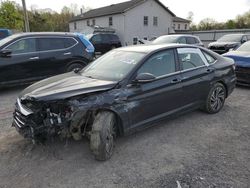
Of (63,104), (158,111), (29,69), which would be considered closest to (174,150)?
(158,111)

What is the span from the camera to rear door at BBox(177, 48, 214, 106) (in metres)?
4.33

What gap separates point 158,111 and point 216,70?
1.91 metres

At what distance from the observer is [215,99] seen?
5.07m

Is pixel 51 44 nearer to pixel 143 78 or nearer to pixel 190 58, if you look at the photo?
pixel 190 58

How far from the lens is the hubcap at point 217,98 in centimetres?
501

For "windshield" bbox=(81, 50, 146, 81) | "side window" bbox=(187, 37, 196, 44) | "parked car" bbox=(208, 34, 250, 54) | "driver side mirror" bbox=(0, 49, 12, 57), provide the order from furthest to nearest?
1. "parked car" bbox=(208, 34, 250, 54)
2. "side window" bbox=(187, 37, 196, 44)
3. "driver side mirror" bbox=(0, 49, 12, 57)
4. "windshield" bbox=(81, 50, 146, 81)

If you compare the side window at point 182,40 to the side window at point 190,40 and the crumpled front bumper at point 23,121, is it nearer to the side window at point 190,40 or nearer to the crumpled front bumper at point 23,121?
the side window at point 190,40

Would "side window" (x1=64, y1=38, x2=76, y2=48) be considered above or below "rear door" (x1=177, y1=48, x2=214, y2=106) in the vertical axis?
above

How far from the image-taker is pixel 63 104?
3090mm

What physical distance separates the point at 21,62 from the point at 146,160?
497 centimetres

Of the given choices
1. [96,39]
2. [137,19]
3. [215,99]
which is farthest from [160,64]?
[137,19]

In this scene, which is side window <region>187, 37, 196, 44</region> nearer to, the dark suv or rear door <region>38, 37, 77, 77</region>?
rear door <region>38, 37, 77, 77</region>

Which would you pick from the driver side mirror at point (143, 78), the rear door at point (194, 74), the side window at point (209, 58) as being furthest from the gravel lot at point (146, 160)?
the side window at point (209, 58)

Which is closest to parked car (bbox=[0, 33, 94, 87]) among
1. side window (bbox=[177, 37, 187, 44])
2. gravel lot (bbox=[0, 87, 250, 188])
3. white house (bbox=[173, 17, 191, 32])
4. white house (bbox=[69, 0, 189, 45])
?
gravel lot (bbox=[0, 87, 250, 188])
